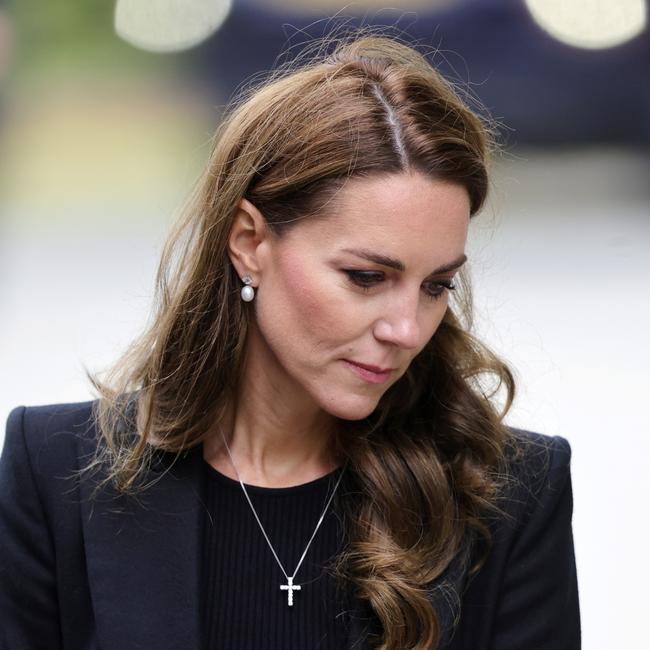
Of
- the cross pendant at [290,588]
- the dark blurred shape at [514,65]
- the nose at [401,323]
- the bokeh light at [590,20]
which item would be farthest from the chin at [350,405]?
the bokeh light at [590,20]

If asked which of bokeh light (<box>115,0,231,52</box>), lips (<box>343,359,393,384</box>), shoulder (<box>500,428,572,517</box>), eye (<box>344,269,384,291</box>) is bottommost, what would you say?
shoulder (<box>500,428,572,517</box>)

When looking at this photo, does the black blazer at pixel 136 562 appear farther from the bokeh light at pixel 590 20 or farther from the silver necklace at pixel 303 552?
the bokeh light at pixel 590 20

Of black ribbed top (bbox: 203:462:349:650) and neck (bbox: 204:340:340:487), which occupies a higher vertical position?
neck (bbox: 204:340:340:487)

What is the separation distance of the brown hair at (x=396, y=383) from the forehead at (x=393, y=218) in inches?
0.9

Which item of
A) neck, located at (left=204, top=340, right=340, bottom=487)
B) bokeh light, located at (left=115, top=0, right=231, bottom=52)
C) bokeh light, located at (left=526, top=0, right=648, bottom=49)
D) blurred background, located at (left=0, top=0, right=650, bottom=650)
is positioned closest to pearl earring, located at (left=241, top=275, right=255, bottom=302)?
neck, located at (left=204, top=340, right=340, bottom=487)

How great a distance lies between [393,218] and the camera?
1.64 m

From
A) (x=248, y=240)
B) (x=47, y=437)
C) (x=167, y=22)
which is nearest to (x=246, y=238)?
(x=248, y=240)

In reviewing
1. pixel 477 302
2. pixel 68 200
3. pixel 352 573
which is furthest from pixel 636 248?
pixel 352 573

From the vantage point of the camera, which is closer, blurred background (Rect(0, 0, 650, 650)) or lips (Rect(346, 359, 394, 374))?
lips (Rect(346, 359, 394, 374))

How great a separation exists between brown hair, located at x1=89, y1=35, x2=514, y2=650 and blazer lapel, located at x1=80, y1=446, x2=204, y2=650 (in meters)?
0.04

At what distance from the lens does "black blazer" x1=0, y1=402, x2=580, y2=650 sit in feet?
5.91

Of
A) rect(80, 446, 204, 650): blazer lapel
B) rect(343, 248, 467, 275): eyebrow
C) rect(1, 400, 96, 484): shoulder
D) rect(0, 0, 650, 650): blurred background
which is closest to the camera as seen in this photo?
rect(343, 248, 467, 275): eyebrow

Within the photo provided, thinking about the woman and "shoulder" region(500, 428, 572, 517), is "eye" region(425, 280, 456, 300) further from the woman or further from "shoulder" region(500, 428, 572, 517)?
"shoulder" region(500, 428, 572, 517)

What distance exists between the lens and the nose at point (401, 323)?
1.66 m
